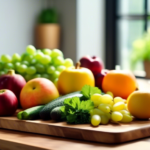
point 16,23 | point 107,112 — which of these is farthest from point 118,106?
point 16,23

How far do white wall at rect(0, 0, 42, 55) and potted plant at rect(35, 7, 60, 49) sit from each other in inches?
3.5

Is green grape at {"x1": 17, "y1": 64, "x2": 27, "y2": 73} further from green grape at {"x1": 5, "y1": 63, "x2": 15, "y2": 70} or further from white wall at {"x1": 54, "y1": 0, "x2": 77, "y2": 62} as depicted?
white wall at {"x1": 54, "y1": 0, "x2": 77, "y2": 62}

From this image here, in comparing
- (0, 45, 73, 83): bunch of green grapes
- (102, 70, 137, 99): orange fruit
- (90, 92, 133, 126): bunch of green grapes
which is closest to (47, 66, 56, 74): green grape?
(0, 45, 73, 83): bunch of green grapes

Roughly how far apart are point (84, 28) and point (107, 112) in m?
2.03

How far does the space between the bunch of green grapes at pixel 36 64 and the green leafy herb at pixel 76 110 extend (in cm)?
41

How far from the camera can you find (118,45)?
2.98 m

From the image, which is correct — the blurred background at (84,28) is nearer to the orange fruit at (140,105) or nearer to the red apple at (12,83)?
the red apple at (12,83)

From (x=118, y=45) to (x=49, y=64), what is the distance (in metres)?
1.64

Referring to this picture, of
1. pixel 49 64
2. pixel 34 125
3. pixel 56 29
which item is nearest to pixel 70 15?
pixel 56 29

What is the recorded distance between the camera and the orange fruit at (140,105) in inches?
39.3

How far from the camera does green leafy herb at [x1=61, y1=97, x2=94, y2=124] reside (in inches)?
38.1

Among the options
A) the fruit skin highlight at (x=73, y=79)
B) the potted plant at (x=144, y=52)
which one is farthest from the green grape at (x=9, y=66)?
the potted plant at (x=144, y=52)

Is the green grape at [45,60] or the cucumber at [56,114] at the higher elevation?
Answer: the green grape at [45,60]

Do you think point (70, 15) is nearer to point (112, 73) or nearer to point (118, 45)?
point (118, 45)
